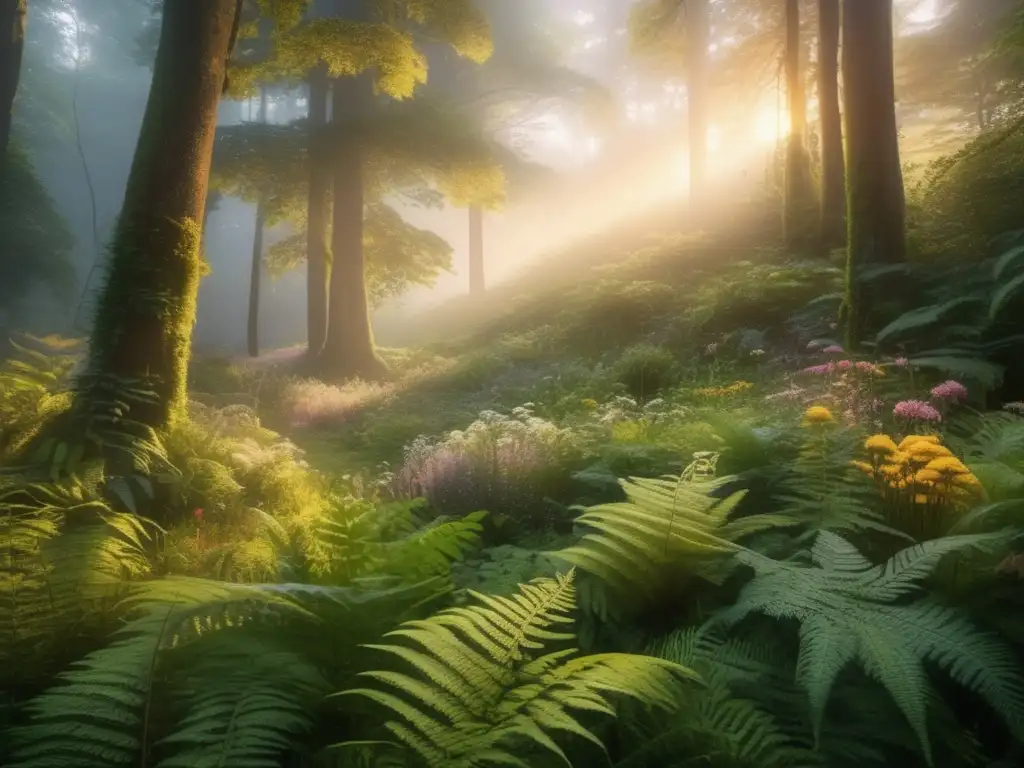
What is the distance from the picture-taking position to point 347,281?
14453mm

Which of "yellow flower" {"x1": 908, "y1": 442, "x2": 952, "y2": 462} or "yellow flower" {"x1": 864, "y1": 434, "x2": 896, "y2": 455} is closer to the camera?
"yellow flower" {"x1": 908, "y1": 442, "x2": 952, "y2": 462}

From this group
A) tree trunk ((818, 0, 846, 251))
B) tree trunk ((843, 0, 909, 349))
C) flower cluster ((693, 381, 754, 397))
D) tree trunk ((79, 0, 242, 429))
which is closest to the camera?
tree trunk ((79, 0, 242, 429))

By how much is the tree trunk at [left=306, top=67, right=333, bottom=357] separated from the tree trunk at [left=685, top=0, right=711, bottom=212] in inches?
464

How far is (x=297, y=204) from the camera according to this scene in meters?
15.5

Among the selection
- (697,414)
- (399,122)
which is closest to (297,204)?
(399,122)

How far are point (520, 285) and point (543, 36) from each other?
10.9 metres

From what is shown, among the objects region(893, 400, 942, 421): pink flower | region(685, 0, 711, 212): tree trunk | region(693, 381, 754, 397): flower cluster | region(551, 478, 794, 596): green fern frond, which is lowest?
region(551, 478, 794, 596): green fern frond

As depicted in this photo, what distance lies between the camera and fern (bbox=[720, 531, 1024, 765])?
4.93ft

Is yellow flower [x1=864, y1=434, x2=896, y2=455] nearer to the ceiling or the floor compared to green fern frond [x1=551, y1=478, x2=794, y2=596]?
nearer to the ceiling

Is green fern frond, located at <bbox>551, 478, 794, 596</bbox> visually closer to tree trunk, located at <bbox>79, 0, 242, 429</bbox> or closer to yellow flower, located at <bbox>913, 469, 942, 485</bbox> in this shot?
yellow flower, located at <bbox>913, 469, 942, 485</bbox>

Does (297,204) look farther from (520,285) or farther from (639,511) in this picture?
(639,511)

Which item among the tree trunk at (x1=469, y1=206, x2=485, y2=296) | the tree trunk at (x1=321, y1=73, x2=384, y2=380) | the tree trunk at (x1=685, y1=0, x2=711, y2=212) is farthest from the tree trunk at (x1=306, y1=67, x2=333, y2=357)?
the tree trunk at (x1=685, y1=0, x2=711, y2=212)

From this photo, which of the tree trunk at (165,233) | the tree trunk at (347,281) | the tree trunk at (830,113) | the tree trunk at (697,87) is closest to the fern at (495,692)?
the tree trunk at (165,233)

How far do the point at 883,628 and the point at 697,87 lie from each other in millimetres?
22071
